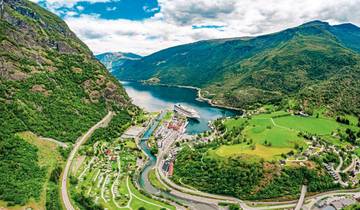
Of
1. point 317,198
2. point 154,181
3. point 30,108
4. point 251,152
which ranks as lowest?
point 317,198

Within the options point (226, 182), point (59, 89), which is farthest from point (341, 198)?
point (59, 89)

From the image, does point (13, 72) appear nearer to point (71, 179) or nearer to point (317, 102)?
point (71, 179)

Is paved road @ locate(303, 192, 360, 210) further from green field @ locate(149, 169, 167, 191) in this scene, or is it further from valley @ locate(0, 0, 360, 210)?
green field @ locate(149, 169, 167, 191)

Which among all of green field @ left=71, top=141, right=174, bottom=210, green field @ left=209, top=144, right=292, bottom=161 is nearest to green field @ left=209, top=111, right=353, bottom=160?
green field @ left=209, top=144, right=292, bottom=161

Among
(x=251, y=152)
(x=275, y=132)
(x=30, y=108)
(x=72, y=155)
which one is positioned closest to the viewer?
(x=251, y=152)

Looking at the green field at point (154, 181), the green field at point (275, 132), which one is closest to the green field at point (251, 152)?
the green field at point (275, 132)

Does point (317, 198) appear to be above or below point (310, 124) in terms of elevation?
below

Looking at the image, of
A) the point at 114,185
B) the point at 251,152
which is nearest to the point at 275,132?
the point at 251,152

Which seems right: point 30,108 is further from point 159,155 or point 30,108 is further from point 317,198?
point 317,198

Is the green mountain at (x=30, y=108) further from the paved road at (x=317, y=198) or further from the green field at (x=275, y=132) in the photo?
the paved road at (x=317, y=198)
